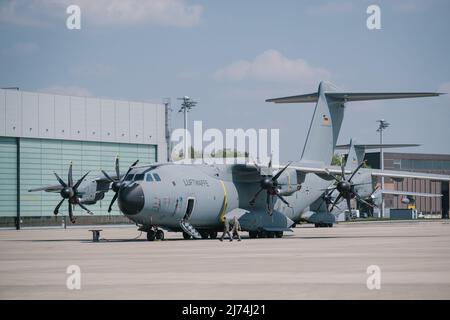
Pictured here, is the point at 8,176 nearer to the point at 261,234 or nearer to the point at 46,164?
the point at 46,164

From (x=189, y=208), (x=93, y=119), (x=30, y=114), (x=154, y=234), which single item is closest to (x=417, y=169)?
(x=93, y=119)

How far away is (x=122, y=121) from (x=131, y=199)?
47.0 meters

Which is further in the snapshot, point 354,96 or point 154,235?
point 354,96

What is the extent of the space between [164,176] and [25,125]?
38855 millimetres

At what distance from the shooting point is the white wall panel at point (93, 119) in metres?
84.3

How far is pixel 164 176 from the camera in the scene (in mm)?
43344

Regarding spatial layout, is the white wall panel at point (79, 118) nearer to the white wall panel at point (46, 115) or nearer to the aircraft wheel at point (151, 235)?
the white wall panel at point (46, 115)

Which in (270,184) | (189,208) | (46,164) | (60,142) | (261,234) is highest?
(60,142)

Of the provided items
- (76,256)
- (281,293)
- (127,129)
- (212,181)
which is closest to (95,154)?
(127,129)

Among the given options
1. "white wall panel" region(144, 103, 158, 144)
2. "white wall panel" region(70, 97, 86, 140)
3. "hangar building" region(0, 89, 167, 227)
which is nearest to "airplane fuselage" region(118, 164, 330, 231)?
"hangar building" region(0, 89, 167, 227)

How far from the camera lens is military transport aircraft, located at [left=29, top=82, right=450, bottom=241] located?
42750 mm

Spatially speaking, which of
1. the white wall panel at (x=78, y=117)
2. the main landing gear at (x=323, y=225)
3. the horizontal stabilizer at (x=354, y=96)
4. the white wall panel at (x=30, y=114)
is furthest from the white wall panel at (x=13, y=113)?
the horizontal stabilizer at (x=354, y=96)

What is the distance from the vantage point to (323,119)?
52.4m
